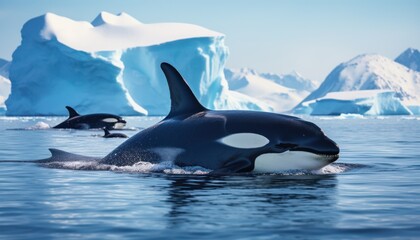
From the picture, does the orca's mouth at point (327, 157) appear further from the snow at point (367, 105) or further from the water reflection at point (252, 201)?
the snow at point (367, 105)

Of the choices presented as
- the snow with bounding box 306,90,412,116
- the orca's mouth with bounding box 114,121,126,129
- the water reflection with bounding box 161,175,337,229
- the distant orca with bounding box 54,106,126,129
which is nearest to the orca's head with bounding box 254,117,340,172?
the water reflection with bounding box 161,175,337,229

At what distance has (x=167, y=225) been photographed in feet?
19.5

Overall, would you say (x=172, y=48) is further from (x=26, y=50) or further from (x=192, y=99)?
(x=192, y=99)

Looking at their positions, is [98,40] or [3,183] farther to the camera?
[98,40]

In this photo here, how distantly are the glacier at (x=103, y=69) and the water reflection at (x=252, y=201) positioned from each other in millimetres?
62415

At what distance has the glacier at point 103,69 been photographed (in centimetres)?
7388

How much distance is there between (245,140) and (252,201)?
9.15 ft

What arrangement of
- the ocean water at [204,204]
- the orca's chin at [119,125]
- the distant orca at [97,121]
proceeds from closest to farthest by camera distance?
the ocean water at [204,204], the distant orca at [97,121], the orca's chin at [119,125]

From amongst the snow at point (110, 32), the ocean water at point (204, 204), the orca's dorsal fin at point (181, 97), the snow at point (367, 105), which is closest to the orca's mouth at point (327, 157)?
the ocean water at point (204, 204)

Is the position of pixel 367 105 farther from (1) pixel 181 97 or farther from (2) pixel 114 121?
(1) pixel 181 97

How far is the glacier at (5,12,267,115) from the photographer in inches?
2908

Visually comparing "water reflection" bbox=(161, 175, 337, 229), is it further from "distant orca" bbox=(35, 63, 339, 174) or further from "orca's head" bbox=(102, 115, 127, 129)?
"orca's head" bbox=(102, 115, 127, 129)

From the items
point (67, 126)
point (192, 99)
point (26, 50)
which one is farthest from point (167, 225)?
point (26, 50)

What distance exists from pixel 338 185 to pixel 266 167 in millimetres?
1509
